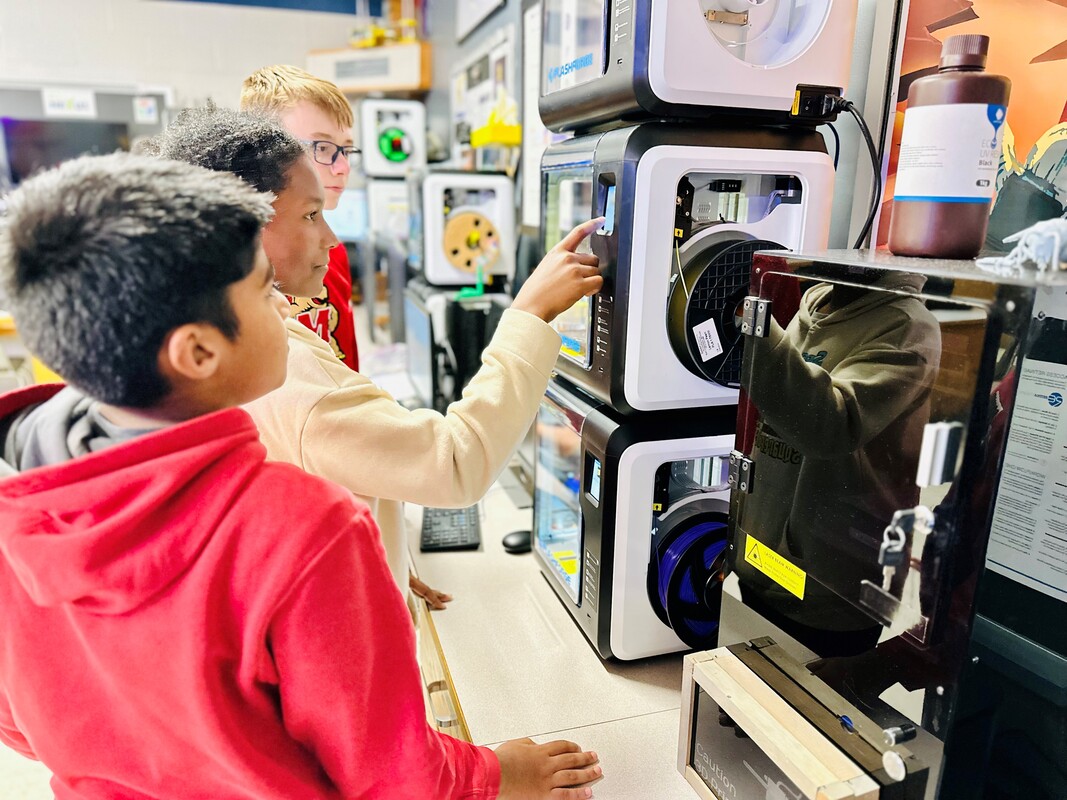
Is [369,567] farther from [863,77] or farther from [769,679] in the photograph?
[863,77]

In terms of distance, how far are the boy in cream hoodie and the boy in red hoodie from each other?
0.20m

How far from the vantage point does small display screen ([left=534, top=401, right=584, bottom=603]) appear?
128 cm

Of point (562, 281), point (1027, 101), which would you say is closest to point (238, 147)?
point (562, 281)

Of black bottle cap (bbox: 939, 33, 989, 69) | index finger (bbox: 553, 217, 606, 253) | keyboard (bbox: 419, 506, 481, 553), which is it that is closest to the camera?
black bottle cap (bbox: 939, 33, 989, 69)

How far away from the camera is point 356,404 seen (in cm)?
76

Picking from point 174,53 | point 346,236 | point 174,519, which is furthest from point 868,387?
point 174,53

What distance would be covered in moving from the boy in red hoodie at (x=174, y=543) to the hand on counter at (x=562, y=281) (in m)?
0.42

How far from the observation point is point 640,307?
92cm

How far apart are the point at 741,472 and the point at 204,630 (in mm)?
567

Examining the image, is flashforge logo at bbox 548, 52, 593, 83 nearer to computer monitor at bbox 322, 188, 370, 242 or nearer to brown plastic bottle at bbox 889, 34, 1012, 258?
brown plastic bottle at bbox 889, 34, 1012, 258

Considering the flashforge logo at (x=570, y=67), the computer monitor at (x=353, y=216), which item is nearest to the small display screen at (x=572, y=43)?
the flashforge logo at (x=570, y=67)

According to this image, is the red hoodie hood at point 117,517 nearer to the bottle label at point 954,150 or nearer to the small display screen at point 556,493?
the bottle label at point 954,150

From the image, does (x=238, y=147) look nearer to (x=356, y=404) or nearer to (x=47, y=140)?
(x=356, y=404)

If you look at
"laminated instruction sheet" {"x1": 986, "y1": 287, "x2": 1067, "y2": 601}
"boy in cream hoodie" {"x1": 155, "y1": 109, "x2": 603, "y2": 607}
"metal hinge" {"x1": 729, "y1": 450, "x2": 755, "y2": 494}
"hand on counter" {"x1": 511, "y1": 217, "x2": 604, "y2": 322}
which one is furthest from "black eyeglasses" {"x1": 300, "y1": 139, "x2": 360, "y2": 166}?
"laminated instruction sheet" {"x1": 986, "y1": 287, "x2": 1067, "y2": 601}
